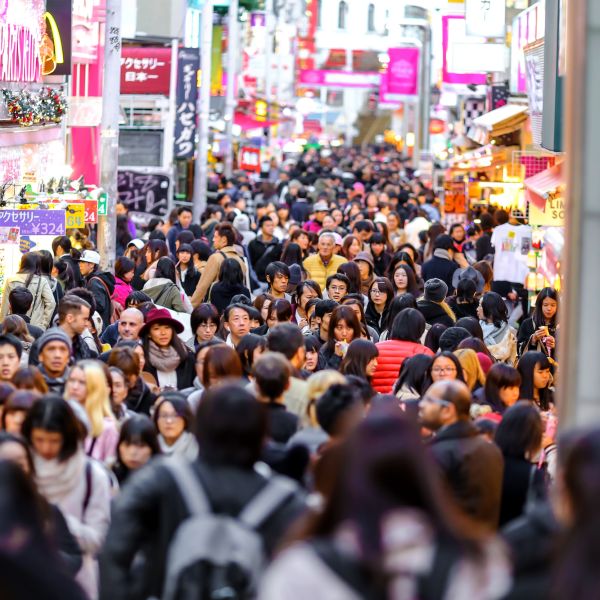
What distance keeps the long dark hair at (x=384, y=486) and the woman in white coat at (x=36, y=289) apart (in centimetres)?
902

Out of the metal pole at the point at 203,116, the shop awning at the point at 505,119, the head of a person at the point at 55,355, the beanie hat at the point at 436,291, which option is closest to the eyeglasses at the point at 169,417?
the head of a person at the point at 55,355

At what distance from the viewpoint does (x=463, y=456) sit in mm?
6938

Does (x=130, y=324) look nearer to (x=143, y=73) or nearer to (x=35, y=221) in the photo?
(x=35, y=221)

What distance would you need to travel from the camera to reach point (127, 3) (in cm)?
2892

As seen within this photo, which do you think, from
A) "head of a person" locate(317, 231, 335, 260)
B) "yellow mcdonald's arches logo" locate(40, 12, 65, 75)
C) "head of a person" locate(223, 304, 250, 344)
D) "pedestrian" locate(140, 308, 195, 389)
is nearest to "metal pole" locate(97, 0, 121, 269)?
"yellow mcdonald's arches logo" locate(40, 12, 65, 75)

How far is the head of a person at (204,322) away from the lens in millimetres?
11969

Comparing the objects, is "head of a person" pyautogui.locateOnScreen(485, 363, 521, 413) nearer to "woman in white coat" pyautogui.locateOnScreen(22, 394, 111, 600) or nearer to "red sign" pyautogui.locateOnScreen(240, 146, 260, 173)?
"woman in white coat" pyautogui.locateOnScreen(22, 394, 111, 600)

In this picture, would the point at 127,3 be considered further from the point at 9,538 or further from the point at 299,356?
the point at 9,538

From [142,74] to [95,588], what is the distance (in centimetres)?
2421

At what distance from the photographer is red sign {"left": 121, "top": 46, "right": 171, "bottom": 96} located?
1176 inches

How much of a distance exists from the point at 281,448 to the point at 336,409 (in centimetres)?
40

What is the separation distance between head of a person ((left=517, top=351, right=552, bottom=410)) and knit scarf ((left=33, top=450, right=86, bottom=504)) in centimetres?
468

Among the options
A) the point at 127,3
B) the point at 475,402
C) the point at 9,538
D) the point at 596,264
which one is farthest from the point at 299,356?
the point at 127,3

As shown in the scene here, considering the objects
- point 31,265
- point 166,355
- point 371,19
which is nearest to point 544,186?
point 31,265
